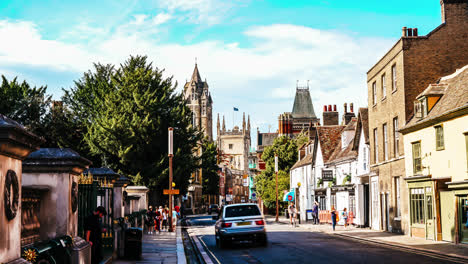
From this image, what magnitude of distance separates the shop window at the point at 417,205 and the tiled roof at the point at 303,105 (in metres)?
123

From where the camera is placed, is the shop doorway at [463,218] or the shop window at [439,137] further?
the shop window at [439,137]

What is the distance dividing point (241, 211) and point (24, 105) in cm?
2966

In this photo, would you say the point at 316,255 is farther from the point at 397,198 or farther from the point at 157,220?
the point at 157,220

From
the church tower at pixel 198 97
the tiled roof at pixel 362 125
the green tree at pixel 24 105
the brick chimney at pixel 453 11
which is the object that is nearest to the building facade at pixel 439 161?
the brick chimney at pixel 453 11

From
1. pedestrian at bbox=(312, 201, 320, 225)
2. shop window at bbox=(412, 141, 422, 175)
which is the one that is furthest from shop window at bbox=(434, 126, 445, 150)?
pedestrian at bbox=(312, 201, 320, 225)

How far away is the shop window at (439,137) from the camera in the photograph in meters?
25.3

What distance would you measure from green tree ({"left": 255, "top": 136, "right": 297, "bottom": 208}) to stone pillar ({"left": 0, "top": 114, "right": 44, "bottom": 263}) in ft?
211

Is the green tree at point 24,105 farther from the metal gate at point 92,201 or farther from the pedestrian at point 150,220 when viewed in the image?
the metal gate at point 92,201

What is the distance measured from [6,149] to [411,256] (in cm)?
1513

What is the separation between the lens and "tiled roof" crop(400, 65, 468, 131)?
79.8 ft

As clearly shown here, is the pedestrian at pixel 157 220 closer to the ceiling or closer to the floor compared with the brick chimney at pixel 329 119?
closer to the floor

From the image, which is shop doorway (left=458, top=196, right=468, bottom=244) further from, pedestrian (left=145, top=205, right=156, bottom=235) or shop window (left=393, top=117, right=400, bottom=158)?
pedestrian (left=145, top=205, right=156, bottom=235)

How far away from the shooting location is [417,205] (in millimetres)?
28125

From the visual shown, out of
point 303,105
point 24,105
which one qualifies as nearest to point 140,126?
point 24,105
